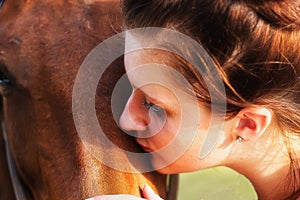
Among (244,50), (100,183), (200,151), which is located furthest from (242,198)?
(244,50)

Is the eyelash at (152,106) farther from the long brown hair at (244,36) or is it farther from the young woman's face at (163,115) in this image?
the long brown hair at (244,36)

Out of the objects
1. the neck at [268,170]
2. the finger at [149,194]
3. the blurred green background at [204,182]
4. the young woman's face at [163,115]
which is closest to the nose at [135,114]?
the young woman's face at [163,115]

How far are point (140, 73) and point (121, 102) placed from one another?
0.55 feet

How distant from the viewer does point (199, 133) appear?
1188mm

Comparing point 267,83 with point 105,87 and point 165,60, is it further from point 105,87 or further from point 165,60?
point 105,87

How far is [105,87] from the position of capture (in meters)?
1.30

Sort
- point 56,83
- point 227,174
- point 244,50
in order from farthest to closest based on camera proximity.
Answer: point 227,174 < point 56,83 < point 244,50

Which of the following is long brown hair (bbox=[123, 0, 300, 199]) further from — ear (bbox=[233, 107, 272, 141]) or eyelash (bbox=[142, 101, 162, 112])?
eyelash (bbox=[142, 101, 162, 112])

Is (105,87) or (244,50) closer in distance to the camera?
(244,50)

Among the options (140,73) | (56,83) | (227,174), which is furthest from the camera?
(227,174)

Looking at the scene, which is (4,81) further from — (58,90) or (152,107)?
(152,107)

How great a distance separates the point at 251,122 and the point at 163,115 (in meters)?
0.18

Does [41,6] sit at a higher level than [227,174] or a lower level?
higher

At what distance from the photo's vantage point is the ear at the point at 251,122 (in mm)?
1143
